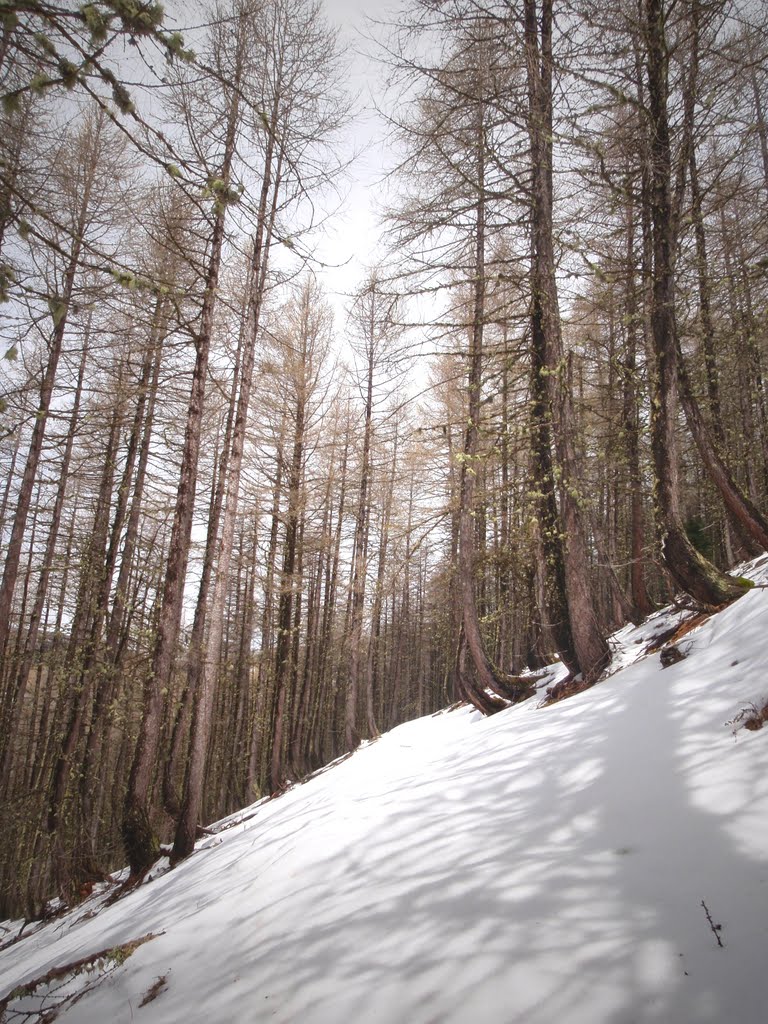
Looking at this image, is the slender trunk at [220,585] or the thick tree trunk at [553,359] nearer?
the thick tree trunk at [553,359]

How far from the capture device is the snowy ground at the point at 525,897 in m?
1.31

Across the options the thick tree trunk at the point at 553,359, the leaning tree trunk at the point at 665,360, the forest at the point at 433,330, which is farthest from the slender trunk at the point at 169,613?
the leaning tree trunk at the point at 665,360

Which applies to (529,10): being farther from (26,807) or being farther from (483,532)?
(26,807)

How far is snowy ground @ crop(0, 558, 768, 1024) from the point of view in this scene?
1.31m

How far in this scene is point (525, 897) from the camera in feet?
5.47

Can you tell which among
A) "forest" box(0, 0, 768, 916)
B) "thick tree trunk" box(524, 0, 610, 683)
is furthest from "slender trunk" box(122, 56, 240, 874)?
"thick tree trunk" box(524, 0, 610, 683)

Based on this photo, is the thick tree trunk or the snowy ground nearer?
the snowy ground

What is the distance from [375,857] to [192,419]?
212 inches

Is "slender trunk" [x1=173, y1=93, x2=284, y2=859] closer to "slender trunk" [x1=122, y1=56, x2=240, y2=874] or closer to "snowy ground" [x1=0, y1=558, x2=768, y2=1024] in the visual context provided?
"slender trunk" [x1=122, y1=56, x2=240, y2=874]

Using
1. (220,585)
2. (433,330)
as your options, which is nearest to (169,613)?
(220,585)

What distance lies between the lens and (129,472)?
8.30 metres

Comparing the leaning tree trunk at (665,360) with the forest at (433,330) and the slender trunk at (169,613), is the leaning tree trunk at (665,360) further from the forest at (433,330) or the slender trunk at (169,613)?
the slender trunk at (169,613)

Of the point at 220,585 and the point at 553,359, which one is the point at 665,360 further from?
the point at 220,585

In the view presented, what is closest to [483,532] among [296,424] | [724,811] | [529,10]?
[296,424]
